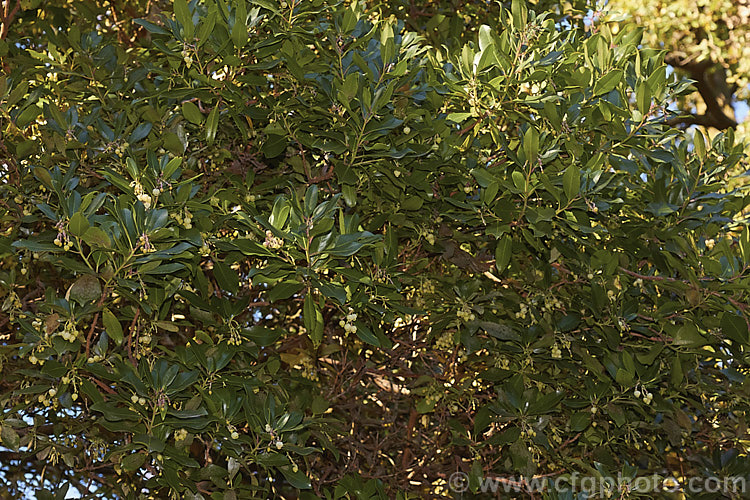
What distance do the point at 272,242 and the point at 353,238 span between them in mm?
210

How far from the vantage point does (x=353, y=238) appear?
6.45 ft

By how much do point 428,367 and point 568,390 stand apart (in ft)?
2.01

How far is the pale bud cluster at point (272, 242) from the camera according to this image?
1929mm

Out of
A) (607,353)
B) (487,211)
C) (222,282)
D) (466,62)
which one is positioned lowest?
(222,282)

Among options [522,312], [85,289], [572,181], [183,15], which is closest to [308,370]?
[522,312]

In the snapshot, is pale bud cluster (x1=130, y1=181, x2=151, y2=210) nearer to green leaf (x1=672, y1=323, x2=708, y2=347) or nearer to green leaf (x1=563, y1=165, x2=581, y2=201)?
green leaf (x1=563, y1=165, x2=581, y2=201)

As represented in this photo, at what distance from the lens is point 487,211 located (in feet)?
8.33

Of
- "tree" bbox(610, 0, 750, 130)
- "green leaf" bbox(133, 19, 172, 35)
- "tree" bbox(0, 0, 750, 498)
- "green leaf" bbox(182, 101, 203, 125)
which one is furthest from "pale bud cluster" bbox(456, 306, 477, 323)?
"tree" bbox(610, 0, 750, 130)

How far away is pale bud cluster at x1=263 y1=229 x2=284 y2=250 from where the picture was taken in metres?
1.93

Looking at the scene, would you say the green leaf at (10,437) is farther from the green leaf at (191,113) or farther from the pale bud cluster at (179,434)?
the green leaf at (191,113)

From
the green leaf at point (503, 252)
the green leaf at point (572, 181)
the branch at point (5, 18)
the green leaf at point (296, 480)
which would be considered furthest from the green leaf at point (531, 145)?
the branch at point (5, 18)

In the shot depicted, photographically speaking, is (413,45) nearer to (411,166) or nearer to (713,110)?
(411,166)

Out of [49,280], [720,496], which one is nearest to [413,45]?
[49,280]

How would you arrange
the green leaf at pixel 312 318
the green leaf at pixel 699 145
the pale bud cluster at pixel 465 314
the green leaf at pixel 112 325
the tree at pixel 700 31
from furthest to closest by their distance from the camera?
the tree at pixel 700 31 < the green leaf at pixel 699 145 < the pale bud cluster at pixel 465 314 < the green leaf at pixel 112 325 < the green leaf at pixel 312 318
